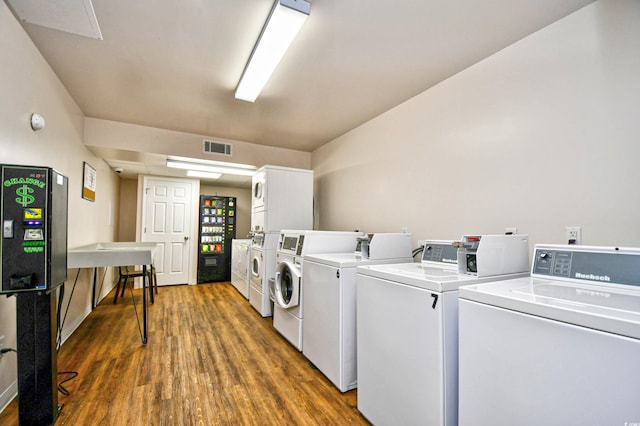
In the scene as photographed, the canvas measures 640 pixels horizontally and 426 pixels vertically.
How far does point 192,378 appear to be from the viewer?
2154 millimetres

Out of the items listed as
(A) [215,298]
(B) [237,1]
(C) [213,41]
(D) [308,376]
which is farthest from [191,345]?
(B) [237,1]

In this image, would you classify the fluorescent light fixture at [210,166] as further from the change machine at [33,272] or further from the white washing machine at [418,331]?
the white washing machine at [418,331]

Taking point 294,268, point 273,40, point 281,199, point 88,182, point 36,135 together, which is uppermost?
point 273,40

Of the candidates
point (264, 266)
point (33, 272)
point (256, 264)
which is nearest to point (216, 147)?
point (256, 264)

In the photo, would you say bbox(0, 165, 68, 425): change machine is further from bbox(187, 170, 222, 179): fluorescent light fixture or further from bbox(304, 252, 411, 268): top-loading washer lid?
bbox(187, 170, 222, 179): fluorescent light fixture

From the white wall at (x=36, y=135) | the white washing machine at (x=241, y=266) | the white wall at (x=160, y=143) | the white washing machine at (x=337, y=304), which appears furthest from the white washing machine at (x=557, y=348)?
the white wall at (x=160, y=143)

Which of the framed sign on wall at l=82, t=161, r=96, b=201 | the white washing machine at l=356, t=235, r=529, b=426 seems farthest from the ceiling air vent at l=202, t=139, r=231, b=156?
the white washing machine at l=356, t=235, r=529, b=426

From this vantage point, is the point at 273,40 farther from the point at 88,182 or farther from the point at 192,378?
the point at 88,182

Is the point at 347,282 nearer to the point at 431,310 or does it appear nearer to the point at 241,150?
the point at 431,310

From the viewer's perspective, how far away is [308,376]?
221 centimetres

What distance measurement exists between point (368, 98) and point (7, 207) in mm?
2785

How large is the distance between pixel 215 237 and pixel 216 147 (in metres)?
A: 2.17

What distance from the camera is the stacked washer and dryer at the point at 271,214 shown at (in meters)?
3.55

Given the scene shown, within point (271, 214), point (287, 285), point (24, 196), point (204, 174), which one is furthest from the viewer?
point (204, 174)
